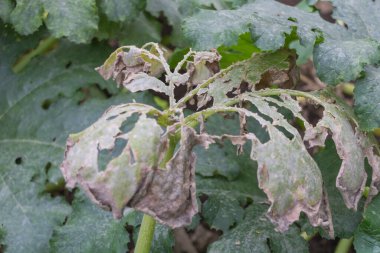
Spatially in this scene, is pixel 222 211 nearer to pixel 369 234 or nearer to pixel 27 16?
pixel 369 234

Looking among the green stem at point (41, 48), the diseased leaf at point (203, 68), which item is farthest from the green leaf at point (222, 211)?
the green stem at point (41, 48)

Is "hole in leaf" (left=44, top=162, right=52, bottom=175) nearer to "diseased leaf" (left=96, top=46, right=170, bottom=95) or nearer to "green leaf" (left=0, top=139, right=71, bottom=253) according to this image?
"green leaf" (left=0, top=139, right=71, bottom=253)

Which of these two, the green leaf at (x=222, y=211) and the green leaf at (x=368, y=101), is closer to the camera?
the green leaf at (x=368, y=101)

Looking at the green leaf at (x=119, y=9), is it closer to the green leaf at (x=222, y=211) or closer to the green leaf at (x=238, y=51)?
the green leaf at (x=238, y=51)

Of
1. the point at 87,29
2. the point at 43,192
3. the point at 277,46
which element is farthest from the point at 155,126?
the point at 43,192

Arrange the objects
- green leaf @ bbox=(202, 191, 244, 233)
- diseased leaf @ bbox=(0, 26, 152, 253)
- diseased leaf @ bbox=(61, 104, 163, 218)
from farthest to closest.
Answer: diseased leaf @ bbox=(0, 26, 152, 253), green leaf @ bbox=(202, 191, 244, 233), diseased leaf @ bbox=(61, 104, 163, 218)

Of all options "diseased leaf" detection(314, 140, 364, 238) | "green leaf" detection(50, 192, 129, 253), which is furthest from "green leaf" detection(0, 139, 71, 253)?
"diseased leaf" detection(314, 140, 364, 238)
